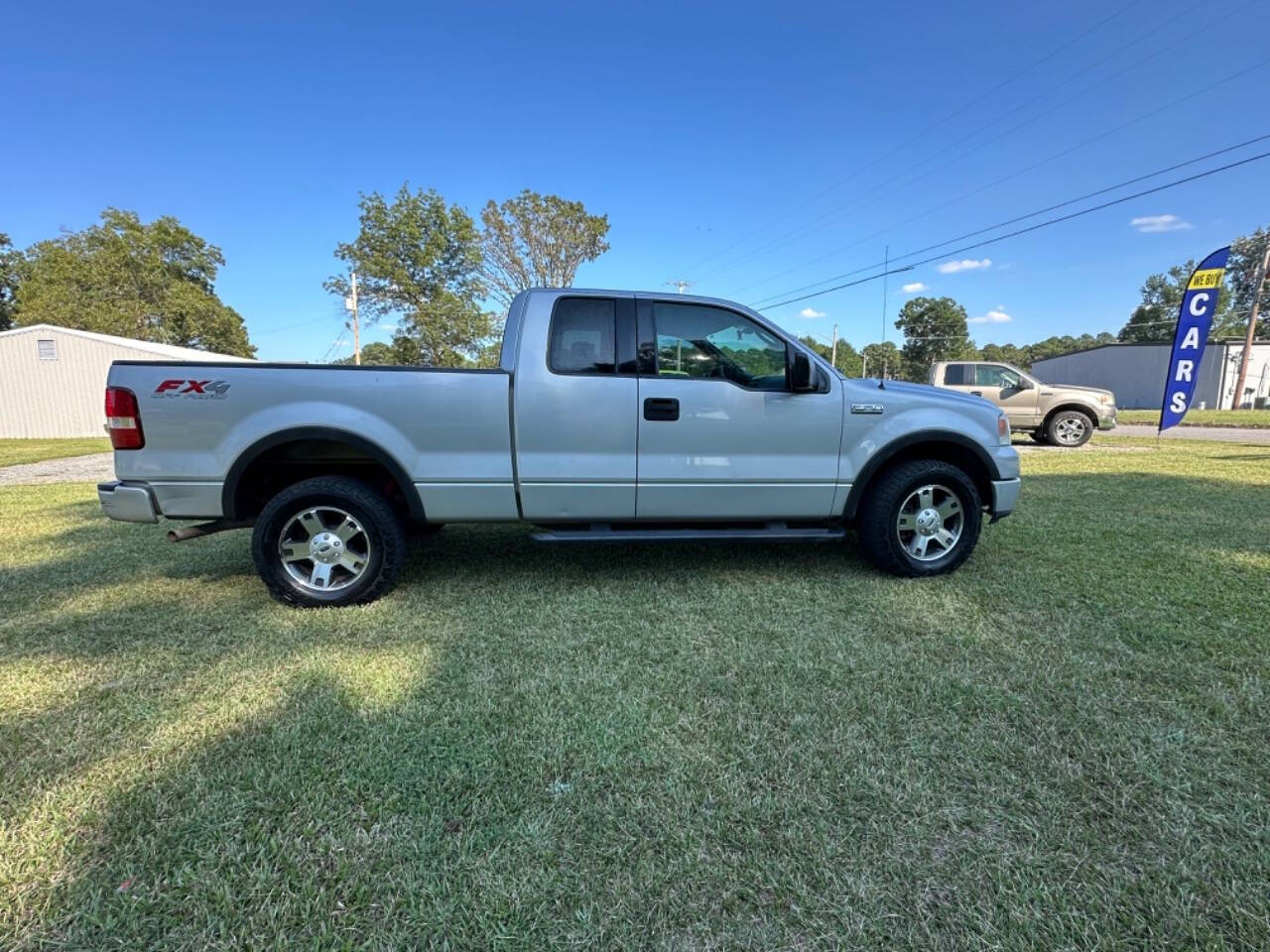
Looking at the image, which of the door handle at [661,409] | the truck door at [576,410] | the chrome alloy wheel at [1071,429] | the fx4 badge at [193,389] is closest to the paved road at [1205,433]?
the chrome alloy wheel at [1071,429]

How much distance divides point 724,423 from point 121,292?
40800 millimetres

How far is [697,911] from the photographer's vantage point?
143 cm

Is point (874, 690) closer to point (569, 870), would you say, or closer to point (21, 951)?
point (569, 870)

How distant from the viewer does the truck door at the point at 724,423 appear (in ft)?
11.5

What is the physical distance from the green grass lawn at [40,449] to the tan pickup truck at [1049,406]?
65.2ft

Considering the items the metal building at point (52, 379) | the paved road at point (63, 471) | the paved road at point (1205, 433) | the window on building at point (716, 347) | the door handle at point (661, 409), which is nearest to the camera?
the door handle at point (661, 409)

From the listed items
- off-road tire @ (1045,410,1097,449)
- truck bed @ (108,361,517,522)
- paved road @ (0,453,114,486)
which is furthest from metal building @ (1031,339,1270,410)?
paved road @ (0,453,114,486)

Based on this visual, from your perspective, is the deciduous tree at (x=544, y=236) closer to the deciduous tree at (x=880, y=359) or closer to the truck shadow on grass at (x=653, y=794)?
the truck shadow on grass at (x=653, y=794)

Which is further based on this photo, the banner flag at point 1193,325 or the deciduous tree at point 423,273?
the deciduous tree at point 423,273

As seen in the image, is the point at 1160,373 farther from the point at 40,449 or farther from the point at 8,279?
the point at 8,279

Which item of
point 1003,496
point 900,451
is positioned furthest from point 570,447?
point 1003,496

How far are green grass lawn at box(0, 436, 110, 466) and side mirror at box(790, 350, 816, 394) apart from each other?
14697 mm

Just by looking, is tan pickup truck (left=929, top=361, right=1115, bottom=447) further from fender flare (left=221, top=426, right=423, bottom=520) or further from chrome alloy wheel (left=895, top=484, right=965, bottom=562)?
fender flare (left=221, top=426, right=423, bottom=520)

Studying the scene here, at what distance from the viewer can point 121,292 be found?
31.0 meters
